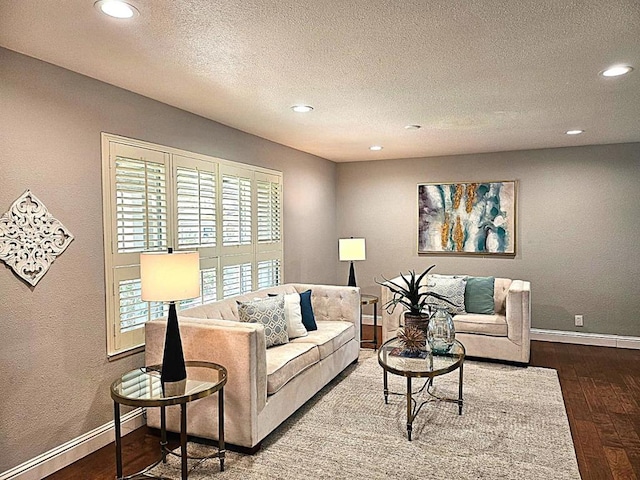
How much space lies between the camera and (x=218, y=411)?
292 centimetres

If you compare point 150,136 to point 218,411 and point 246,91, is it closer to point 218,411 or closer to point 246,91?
point 246,91

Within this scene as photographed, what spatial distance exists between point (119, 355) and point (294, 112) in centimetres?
227

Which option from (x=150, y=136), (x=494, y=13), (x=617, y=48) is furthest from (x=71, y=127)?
(x=617, y=48)

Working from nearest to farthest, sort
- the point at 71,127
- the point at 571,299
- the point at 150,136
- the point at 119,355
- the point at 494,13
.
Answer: the point at 494,13
the point at 71,127
the point at 119,355
the point at 150,136
the point at 571,299

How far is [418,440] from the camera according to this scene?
3.12 meters

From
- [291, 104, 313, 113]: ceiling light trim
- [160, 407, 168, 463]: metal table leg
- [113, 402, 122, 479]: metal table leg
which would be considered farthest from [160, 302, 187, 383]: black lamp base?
[291, 104, 313, 113]: ceiling light trim

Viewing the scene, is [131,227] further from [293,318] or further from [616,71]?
[616,71]

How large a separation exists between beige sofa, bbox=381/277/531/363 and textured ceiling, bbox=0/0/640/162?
170 centimetres

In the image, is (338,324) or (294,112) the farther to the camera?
(338,324)

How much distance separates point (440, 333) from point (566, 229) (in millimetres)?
3053

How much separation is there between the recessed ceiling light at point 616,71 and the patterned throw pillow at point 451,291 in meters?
2.75

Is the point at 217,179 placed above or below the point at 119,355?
above

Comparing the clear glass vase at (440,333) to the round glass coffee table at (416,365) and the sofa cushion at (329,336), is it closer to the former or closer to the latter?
the round glass coffee table at (416,365)

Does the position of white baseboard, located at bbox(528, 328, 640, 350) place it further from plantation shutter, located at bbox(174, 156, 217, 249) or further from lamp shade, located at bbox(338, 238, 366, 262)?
plantation shutter, located at bbox(174, 156, 217, 249)
